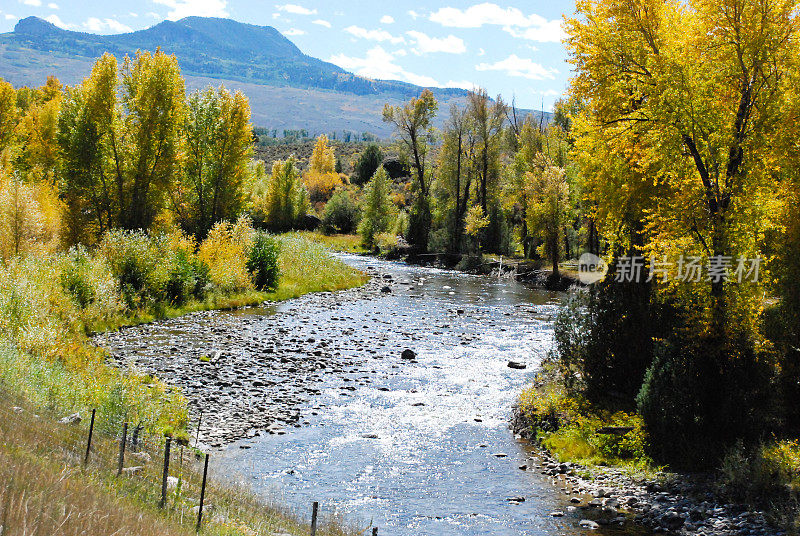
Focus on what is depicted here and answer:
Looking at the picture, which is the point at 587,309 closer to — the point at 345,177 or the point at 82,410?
the point at 82,410

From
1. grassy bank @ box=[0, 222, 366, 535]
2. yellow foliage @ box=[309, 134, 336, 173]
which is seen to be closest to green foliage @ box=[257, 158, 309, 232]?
yellow foliage @ box=[309, 134, 336, 173]

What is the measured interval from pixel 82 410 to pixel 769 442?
13.1m

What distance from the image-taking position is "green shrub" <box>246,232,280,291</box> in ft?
114

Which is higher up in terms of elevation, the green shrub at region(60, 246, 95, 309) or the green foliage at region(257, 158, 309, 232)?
the green foliage at region(257, 158, 309, 232)

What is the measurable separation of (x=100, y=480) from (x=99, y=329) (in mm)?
16768

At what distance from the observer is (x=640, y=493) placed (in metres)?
11.3

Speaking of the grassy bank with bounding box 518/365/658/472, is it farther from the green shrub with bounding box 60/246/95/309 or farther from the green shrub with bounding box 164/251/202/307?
the green shrub with bounding box 164/251/202/307

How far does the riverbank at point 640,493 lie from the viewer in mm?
9844

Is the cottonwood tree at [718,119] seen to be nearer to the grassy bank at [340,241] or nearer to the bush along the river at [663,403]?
the bush along the river at [663,403]

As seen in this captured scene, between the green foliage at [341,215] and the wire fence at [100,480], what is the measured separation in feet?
220

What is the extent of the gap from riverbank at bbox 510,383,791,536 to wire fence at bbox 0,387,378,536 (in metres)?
4.95

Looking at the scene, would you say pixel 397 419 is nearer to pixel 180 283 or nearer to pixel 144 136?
pixel 180 283

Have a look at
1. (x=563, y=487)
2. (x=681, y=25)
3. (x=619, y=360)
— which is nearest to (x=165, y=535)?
(x=563, y=487)

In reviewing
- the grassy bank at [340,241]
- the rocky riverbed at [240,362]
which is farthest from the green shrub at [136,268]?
the grassy bank at [340,241]
